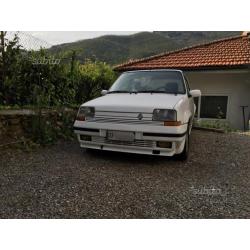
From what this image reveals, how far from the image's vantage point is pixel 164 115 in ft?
13.3

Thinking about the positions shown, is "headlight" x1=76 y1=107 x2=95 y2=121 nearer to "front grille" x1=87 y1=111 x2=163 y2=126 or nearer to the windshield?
"front grille" x1=87 y1=111 x2=163 y2=126

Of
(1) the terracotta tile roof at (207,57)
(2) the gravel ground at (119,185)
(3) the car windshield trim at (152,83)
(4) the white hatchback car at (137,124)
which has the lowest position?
(2) the gravel ground at (119,185)

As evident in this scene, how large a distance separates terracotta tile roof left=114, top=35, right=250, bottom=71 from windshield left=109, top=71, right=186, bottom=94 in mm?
6952

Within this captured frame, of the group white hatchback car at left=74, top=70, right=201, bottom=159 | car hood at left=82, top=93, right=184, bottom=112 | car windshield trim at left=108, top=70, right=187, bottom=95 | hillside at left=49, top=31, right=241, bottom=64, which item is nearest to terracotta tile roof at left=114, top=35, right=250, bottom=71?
car windshield trim at left=108, top=70, right=187, bottom=95

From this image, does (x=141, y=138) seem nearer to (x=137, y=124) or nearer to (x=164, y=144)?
(x=137, y=124)

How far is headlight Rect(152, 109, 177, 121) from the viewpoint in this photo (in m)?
4.02

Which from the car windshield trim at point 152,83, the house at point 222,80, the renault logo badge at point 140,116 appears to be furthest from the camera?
the house at point 222,80

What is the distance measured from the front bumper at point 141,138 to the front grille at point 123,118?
0.21ft

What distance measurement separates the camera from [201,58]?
12969 mm

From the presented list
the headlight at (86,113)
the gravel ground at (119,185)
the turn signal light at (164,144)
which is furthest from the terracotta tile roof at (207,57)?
the headlight at (86,113)

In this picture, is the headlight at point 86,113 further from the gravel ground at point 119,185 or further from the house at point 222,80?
the house at point 222,80

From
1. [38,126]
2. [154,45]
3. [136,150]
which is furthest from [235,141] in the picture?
[154,45]

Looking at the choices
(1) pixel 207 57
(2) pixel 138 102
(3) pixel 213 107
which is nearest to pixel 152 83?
(2) pixel 138 102

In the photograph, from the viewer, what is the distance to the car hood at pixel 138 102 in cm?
414
